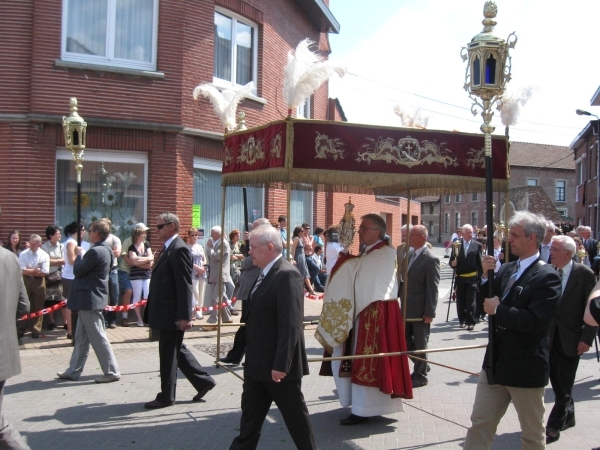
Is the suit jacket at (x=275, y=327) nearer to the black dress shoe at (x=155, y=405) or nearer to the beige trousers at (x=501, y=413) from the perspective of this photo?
the beige trousers at (x=501, y=413)

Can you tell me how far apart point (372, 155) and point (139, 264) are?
21.0ft

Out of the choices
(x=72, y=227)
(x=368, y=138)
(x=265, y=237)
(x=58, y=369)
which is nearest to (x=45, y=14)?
(x=72, y=227)

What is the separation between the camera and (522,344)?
4520 mm

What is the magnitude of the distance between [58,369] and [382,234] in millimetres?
4673

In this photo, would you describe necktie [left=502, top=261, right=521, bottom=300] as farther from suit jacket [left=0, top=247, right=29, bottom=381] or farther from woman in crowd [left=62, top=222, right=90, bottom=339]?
woman in crowd [left=62, top=222, right=90, bottom=339]

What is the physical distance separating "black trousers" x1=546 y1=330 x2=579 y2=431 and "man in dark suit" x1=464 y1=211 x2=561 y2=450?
159 cm

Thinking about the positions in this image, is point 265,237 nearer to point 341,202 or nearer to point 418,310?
point 418,310

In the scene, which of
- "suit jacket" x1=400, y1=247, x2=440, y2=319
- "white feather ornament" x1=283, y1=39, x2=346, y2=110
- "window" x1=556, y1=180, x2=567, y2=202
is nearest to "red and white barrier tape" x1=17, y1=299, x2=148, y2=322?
"suit jacket" x1=400, y1=247, x2=440, y2=319

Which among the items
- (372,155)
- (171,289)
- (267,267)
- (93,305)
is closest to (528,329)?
(267,267)

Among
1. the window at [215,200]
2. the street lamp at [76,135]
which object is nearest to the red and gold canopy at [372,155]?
the street lamp at [76,135]

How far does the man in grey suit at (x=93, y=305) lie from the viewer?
304 inches

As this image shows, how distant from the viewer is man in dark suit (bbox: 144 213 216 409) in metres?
6.63

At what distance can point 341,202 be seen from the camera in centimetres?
1998

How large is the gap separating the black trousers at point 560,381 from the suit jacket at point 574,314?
0.19 feet
